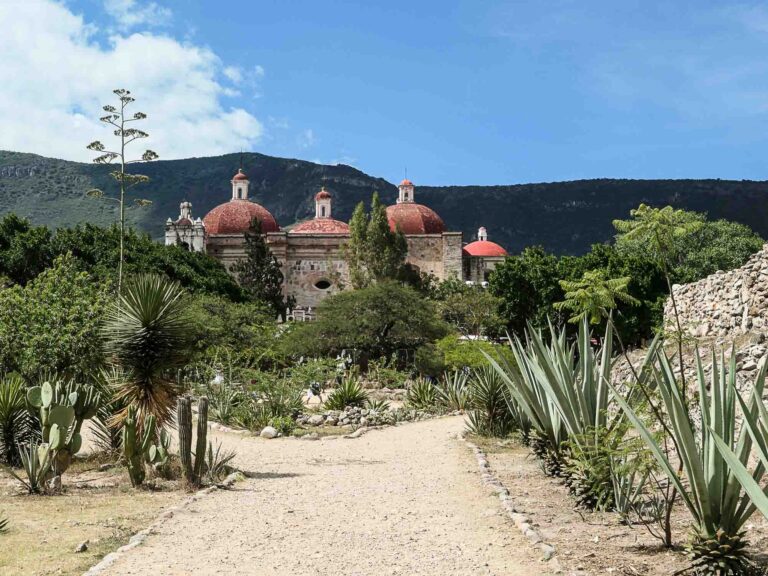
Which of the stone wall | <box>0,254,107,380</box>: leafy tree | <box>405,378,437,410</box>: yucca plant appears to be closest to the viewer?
the stone wall

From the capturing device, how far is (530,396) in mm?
9328

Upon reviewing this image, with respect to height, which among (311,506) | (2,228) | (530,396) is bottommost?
(311,506)

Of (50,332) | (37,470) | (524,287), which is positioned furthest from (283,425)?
(524,287)

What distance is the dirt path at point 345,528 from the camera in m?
5.76

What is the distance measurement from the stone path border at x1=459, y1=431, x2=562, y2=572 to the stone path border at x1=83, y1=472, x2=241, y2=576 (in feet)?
9.42

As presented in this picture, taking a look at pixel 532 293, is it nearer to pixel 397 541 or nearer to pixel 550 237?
pixel 397 541

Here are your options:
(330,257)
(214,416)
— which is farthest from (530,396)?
(330,257)

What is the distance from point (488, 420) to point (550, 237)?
9218cm

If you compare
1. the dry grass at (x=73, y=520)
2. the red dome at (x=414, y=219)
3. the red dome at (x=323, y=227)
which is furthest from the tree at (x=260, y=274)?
the dry grass at (x=73, y=520)

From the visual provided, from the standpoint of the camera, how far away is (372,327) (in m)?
26.2

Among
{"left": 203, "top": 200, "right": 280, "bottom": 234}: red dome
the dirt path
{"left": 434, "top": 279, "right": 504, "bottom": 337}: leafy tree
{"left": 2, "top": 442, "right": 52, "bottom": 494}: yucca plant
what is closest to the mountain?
{"left": 203, "top": 200, "right": 280, "bottom": 234}: red dome

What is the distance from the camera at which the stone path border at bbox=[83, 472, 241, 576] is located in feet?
18.6

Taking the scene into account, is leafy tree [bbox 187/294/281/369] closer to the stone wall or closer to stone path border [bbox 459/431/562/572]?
the stone wall

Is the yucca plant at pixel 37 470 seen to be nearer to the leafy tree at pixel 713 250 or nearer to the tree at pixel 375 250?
the tree at pixel 375 250
